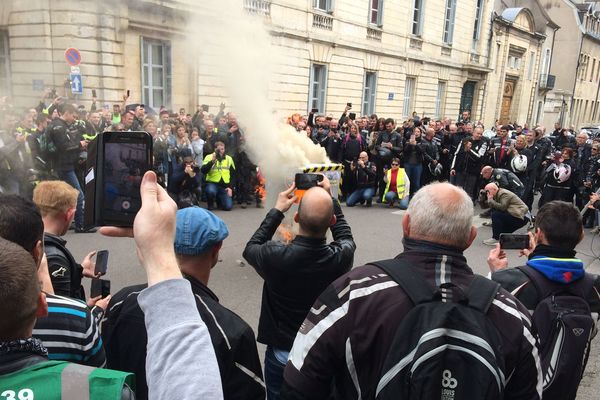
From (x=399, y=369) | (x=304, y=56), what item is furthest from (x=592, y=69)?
(x=399, y=369)

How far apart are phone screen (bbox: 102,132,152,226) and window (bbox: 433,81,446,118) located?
27424 millimetres

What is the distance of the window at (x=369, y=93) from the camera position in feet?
72.1

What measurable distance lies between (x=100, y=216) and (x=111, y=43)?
1167 centimetres

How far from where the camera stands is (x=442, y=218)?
1.70 m

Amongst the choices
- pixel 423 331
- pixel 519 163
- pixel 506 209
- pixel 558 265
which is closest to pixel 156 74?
pixel 519 163

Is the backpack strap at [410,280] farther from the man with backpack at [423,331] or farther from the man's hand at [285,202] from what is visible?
the man's hand at [285,202]

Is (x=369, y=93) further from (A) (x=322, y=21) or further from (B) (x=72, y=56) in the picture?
(B) (x=72, y=56)

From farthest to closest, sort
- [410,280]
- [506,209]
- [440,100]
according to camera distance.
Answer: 1. [440,100]
2. [506,209]
3. [410,280]

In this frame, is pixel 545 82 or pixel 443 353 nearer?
pixel 443 353

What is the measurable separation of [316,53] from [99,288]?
17.0m

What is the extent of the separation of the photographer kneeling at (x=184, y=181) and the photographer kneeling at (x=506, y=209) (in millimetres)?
5293

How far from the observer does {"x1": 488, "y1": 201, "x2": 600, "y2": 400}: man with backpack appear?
2.26 meters

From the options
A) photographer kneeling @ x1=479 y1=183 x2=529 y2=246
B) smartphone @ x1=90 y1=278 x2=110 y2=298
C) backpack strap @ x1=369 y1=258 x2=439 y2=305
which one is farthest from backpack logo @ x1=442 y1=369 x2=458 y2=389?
photographer kneeling @ x1=479 y1=183 x2=529 y2=246

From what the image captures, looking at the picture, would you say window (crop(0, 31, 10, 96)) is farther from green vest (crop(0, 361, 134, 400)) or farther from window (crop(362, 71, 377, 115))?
window (crop(362, 71, 377, 115))
